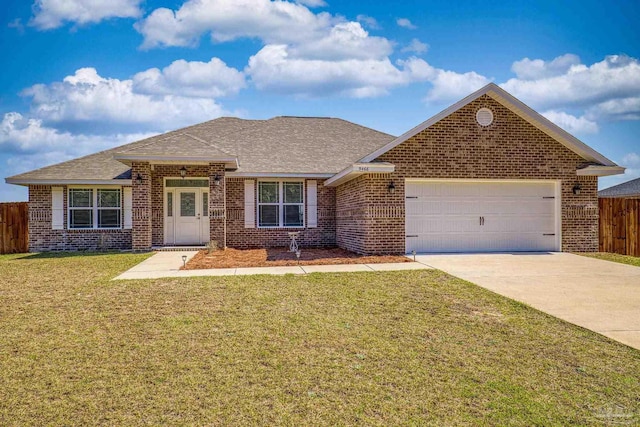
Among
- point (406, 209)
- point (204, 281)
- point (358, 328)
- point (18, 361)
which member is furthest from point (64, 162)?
point (358, 328)

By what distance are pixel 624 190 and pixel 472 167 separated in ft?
59.9

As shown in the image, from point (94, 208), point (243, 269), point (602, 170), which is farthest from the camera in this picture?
point (94, 208)

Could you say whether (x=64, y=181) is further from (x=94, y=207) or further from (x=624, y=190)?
(x=624, y=190)

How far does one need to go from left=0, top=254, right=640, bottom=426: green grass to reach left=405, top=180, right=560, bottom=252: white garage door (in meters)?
5.74

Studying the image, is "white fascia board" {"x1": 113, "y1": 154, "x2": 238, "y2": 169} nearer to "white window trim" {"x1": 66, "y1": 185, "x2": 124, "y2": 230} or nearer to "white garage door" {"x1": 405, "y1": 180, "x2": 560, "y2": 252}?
"white window trim" {"x1": 66, "y1": 185, "x2": 124, "y2": 230}

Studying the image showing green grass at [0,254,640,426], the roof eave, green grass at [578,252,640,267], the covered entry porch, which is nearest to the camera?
green grass at [0,254,640,426]

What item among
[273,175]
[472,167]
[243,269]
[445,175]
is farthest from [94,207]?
[472,167]

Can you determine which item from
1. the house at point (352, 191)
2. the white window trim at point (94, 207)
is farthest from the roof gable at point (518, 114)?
the white window trim at point (94, 207)

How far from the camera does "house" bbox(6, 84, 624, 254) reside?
13133 millimetres

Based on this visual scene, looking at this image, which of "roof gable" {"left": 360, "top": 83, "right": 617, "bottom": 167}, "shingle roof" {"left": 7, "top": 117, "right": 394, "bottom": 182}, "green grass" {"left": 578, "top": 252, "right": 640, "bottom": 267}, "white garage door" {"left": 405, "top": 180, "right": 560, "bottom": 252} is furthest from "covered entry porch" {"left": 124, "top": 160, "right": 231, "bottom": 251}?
"green grass" {"left": 578, "top": 252, "right": 640, "bottom": 267}

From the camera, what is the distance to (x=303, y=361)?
4570mm

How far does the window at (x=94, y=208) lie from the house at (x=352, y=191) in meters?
0.04

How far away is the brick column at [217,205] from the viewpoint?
596 inches

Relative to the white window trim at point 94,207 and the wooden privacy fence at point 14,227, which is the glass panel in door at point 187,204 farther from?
the wooden privacy fence at point 14,227
